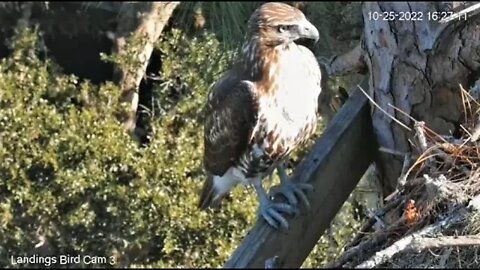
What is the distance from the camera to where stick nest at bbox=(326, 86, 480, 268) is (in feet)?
3.96

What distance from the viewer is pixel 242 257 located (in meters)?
1.30

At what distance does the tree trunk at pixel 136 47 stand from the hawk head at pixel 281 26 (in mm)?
1441

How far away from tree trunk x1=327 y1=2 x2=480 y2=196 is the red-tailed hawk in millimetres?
126

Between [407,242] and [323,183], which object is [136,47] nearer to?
[323,183]

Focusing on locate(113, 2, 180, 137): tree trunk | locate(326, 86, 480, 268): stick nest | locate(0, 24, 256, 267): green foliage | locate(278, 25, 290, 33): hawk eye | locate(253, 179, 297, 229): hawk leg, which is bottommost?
locate(0, 24, 256, 267): green foliage

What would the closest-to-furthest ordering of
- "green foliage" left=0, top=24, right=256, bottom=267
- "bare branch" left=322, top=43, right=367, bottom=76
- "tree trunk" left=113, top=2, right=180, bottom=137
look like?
1. "bare branch" left=322, top=43, right=367, bottom=76
2. "green foliage" left=0, top=24, right=256, bottom=267
3. "tree trunk" left=113, top=2, right=180, bottom=137

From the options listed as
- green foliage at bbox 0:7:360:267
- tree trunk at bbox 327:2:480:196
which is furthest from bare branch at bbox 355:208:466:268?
green foliage at bbox 0:7:360:267

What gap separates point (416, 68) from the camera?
1.64m

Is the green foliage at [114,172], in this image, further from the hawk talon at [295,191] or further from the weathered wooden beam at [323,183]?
the hawk talon at [295,191]

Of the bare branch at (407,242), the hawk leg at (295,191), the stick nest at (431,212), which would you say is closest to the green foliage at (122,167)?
the hawk leg at (295,191)

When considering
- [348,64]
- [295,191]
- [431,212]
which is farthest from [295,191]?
[348,64]

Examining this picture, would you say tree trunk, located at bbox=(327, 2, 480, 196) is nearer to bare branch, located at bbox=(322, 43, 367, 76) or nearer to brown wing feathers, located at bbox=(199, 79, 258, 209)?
bare branch, located at bbox=(322, 43, 367, 76)

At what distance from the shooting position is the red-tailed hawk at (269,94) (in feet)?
5.61

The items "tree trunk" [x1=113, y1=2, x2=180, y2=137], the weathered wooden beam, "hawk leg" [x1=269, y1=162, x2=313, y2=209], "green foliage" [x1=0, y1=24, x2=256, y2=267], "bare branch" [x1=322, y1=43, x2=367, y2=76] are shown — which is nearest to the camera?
the weathered wooden beam
